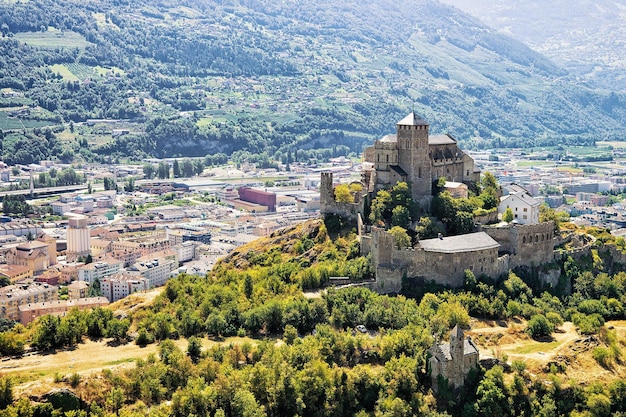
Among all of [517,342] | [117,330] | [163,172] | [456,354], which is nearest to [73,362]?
[117,330]

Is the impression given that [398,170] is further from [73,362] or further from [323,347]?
[73,362]

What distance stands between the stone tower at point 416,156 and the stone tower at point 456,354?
62.7 ft

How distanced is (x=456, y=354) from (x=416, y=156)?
71.3ft

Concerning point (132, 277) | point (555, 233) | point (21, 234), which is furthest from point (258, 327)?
point (21, 234)

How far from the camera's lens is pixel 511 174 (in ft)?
604

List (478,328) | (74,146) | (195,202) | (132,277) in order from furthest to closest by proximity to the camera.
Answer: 1. (74,146)
2. (195,202)
3. (132,277)
4. (478,328)

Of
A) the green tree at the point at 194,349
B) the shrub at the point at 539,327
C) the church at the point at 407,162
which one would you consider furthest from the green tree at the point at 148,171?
the shrub at the point at 539,327

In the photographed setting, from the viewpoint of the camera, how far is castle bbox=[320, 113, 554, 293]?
181 ft

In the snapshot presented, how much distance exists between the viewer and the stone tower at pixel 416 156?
63000 mm

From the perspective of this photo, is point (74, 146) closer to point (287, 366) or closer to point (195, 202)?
point (195, 202)

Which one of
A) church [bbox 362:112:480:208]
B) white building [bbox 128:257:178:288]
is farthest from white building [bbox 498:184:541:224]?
white building [bbox 128:257:178:288]

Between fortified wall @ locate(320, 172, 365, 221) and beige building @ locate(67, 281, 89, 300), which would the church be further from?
beige building @ locate(67, 281, 89, 300)

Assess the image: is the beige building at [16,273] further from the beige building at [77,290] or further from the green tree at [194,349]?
the green tree at [194,349]

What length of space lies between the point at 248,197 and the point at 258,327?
106 m
